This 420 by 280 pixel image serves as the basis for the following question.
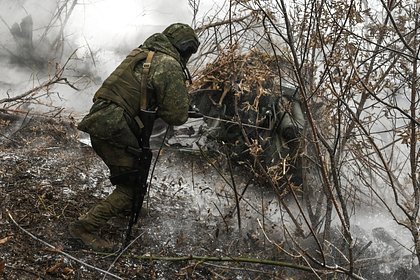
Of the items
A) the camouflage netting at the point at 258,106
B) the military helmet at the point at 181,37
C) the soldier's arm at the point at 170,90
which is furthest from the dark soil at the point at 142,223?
the military helmet at the point at 181,37

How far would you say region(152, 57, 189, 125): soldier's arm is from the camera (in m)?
3.54

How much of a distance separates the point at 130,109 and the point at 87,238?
1072 millimetres

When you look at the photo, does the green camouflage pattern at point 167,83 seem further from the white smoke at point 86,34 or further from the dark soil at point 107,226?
the white smoke at point 86,34

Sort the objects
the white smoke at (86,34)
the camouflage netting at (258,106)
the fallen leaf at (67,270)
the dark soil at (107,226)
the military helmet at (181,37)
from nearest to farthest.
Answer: the fallen leaf at (67,270) < the dark soil at (107,226) < the military helmet at (181,37) < the camouflage netting at (258,106) < the white smoke at (86,34)

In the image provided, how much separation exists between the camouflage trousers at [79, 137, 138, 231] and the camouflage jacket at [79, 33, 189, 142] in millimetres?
184

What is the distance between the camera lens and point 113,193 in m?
3.74

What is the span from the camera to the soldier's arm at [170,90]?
3542mm

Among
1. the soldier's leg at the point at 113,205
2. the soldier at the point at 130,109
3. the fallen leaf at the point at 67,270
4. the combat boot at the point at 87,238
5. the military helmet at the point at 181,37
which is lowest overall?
the fallen leaf at the point at 67,270

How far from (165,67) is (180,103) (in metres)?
0.30

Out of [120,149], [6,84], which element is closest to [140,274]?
[120,149]

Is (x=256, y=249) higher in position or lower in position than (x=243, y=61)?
lower

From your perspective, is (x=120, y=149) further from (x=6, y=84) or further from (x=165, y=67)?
(x=6, y=84)

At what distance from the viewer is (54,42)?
30.2ft

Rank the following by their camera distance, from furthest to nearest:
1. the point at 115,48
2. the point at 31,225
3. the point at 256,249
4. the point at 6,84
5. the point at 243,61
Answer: the point at 115,48
the point at 6,84
the point at 243,61
the point at 256,249
the point at 31,225
